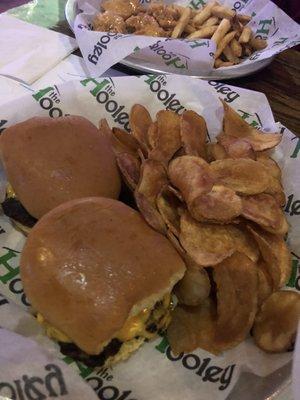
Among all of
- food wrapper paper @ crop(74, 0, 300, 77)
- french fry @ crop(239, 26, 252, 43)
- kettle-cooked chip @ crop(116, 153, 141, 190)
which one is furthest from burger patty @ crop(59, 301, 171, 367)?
→ french fry @ crop(239, 26, 252, 43)

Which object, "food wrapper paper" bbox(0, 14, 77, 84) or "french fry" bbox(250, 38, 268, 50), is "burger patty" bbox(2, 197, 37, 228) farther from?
"french fry" bbox(250, 38, 268, 50)

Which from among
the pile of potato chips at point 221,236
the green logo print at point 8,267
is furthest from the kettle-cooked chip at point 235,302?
the green logo print at point 8,267

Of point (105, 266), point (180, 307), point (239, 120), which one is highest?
point (239, 120)

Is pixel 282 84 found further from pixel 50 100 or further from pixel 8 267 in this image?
pixel 8 267

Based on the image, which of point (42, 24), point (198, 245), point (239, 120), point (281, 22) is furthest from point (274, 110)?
point (42, 24)

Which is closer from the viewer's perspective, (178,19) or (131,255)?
(131,255)

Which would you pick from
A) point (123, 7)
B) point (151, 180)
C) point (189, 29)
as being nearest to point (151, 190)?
point (151, 180)

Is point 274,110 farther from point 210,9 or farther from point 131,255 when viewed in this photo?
point 131,255

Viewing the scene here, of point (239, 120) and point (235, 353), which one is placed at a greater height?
point (239, 120)
